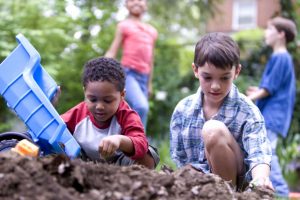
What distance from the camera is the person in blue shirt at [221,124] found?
258 centimetres

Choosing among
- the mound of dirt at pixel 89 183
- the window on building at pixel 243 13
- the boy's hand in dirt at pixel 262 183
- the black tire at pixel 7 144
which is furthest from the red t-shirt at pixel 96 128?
the window on building at pixel 243 13

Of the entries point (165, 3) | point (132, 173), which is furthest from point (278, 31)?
point (165, 3)

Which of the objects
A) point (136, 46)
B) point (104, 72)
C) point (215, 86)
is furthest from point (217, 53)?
point (136, 46)

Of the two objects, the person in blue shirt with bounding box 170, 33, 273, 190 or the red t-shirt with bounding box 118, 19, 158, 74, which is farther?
the red t-shirt with bounding box 118, 19, 158, 74

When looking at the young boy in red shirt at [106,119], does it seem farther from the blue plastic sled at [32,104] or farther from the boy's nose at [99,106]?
the blue plastic sled at [32,104]

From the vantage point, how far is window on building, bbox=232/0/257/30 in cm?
2114

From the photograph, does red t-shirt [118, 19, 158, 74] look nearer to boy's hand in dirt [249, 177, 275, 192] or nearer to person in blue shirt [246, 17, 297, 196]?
person in blue shirt [246, 17, 297, 196]

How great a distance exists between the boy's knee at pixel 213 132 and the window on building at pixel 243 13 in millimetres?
18939

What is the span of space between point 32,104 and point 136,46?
2.81 meters

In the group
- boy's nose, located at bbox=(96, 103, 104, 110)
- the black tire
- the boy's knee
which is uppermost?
boy's nose, located at bbox=(96, 103, 104, 110)

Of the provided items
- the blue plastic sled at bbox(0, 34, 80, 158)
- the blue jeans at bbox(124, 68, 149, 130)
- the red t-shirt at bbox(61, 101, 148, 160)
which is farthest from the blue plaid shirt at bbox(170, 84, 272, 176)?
the blue jeans at bbox(124, 68, 149, 130)

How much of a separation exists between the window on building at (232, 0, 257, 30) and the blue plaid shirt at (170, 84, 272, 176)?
733 inches

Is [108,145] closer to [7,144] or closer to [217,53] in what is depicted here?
[7,144]

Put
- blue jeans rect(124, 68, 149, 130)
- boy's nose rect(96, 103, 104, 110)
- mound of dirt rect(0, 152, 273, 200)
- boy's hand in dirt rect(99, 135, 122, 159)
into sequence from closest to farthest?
mound of dirt rect(0, 152, 273, 200) → boy's hand in dirt rect(99, 135, 122, 159) → boy's nose rect(96, 103, 104, 110) → blue jeans rect(124, 68, 149, 130)
